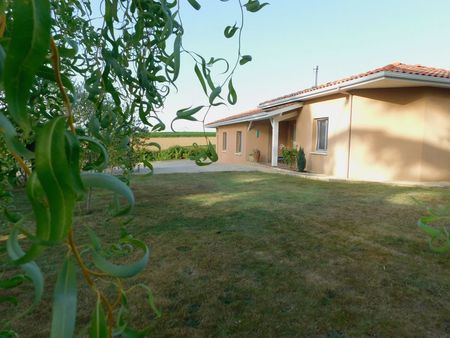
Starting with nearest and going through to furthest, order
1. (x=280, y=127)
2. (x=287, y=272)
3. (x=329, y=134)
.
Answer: (x=287, y=272) < (x=329, y=134) < (x=280, y=127)

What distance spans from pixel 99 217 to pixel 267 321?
415 centimetres

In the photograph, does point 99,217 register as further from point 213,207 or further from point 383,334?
point 383,334

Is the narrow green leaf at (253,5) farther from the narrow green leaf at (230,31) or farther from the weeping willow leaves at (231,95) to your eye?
the weeping willow leaves at (231,95)

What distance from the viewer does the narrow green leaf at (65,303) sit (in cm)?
34

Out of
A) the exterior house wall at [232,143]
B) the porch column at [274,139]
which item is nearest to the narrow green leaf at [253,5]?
the porch column at [274,139]

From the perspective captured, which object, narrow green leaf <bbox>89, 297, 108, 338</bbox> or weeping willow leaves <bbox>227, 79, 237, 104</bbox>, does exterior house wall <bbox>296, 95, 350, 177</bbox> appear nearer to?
weeping willow leaves <bbox>227, 79, 237, 104</bbox>

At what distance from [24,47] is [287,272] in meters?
3.61

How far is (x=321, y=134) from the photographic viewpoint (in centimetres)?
1244

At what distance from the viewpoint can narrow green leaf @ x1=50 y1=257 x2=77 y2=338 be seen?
13.2 inches

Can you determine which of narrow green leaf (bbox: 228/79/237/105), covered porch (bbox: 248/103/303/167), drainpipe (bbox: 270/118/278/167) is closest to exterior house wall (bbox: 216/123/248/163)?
covered porch (bbox: 248/103/303/167)

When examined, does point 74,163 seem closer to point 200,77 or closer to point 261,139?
point 200,77

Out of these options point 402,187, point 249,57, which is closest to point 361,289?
point 249,57

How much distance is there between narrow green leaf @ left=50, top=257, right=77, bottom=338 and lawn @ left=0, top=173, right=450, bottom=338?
0.62 meters

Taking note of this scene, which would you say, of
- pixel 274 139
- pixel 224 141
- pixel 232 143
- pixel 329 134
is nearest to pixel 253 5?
pixel 329 134
